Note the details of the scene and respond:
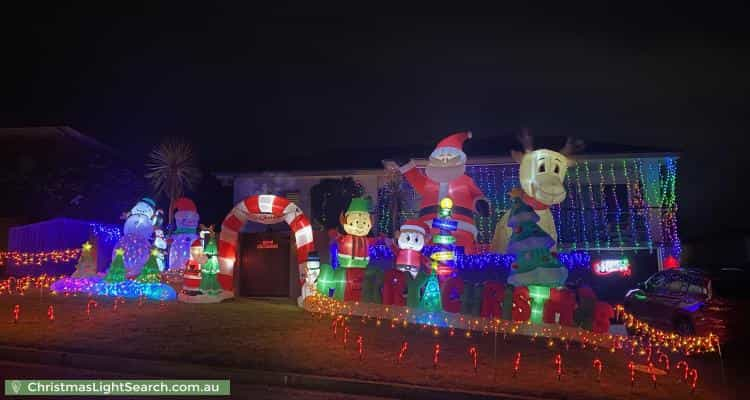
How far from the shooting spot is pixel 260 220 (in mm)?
17328

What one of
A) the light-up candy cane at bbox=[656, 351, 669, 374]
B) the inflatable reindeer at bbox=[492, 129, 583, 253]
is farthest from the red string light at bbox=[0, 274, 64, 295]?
the light-up candy cane at bbox=[656, 351, 669, 374]

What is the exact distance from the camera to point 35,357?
360 inches

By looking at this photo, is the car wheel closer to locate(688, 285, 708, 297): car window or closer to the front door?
locate(688, 285, 708, 297): car window

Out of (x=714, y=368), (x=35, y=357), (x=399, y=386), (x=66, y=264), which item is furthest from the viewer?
(x=66, y=264)

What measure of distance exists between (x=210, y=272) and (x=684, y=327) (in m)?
13.2

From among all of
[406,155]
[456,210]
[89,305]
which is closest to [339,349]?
[89,305]

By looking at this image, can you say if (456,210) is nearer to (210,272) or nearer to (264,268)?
(264,268)

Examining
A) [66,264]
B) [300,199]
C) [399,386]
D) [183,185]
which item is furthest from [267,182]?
[399,386]

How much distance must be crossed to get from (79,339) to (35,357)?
1140 millimetres

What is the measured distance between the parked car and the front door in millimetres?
11760

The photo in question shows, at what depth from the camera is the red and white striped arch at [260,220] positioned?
16.5 metres

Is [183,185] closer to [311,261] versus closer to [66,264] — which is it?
[66,264]

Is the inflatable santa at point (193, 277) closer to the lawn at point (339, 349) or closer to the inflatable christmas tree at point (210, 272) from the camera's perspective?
the inflatable christmas tree at point (210, 272)

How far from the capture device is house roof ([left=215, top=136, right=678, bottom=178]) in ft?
81.8
